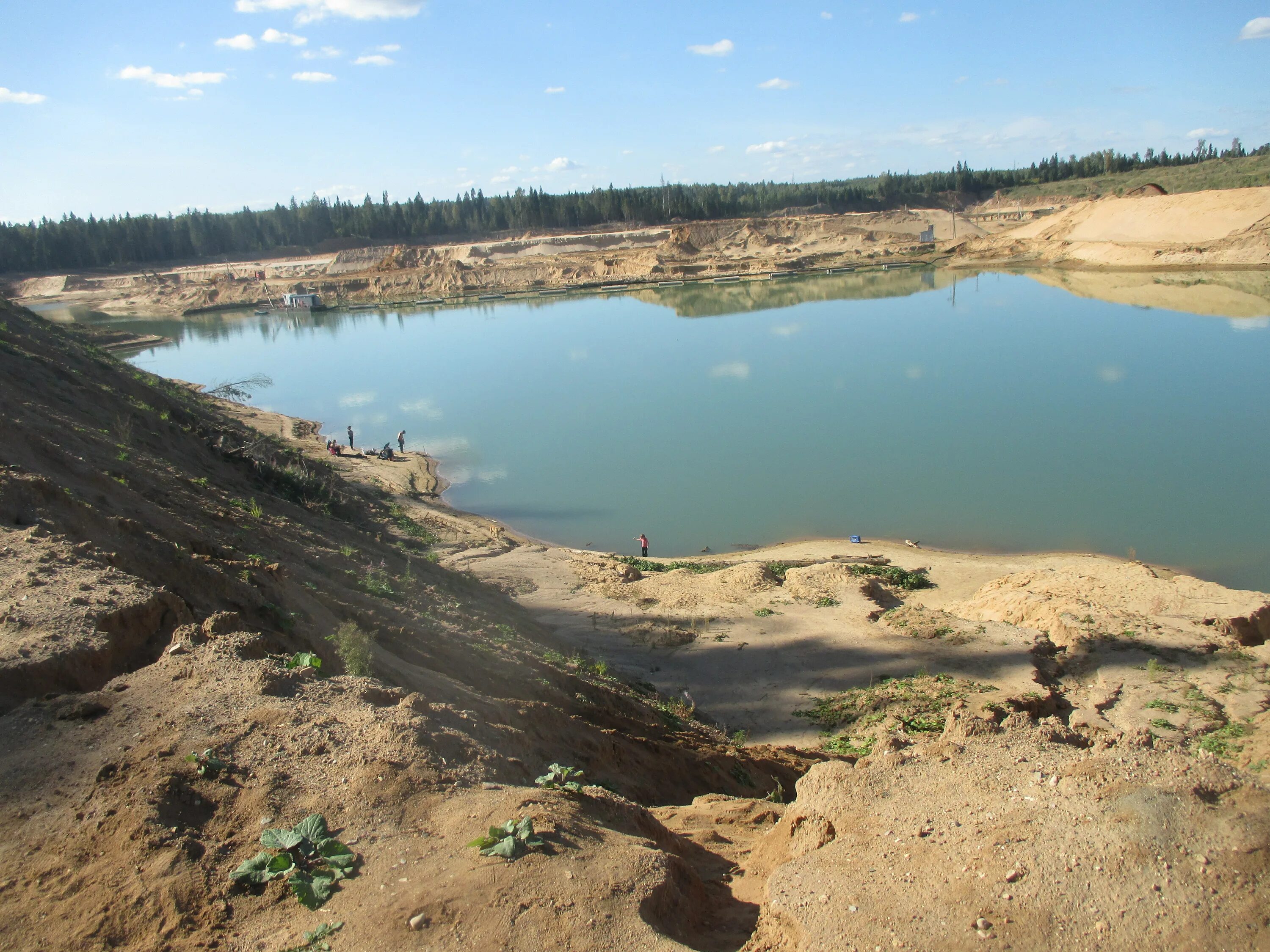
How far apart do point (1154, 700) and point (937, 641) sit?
3192 mm

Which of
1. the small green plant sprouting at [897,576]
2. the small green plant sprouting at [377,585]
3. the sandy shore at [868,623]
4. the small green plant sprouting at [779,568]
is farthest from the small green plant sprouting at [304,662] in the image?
the small green plant sprouting at [897,576]

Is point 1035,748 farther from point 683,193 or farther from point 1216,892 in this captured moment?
point 683,193

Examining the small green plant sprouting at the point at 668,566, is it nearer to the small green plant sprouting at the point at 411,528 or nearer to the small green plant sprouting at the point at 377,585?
the small green plant sprouting at the point at 411,528

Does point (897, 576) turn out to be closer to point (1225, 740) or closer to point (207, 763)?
point (1225, 740)

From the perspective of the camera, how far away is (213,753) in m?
5.30

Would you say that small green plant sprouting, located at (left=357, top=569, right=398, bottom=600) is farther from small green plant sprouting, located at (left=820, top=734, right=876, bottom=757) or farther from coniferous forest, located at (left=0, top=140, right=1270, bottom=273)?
coniferous forest, located at (left=0, top=140, right=1270, bottom=273)

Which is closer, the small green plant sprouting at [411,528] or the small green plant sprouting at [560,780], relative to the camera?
the small green plant sprouting at [560,780]

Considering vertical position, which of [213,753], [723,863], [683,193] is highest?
[683,193]

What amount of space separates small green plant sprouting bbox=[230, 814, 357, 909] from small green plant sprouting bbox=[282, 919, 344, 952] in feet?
0.60

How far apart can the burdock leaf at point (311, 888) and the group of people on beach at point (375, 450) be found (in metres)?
26.8

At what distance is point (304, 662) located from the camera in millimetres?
6914

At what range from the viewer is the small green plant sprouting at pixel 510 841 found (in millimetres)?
4641

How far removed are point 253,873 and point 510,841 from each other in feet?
4.47

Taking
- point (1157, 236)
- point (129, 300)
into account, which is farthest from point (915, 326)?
point (129, 300)
